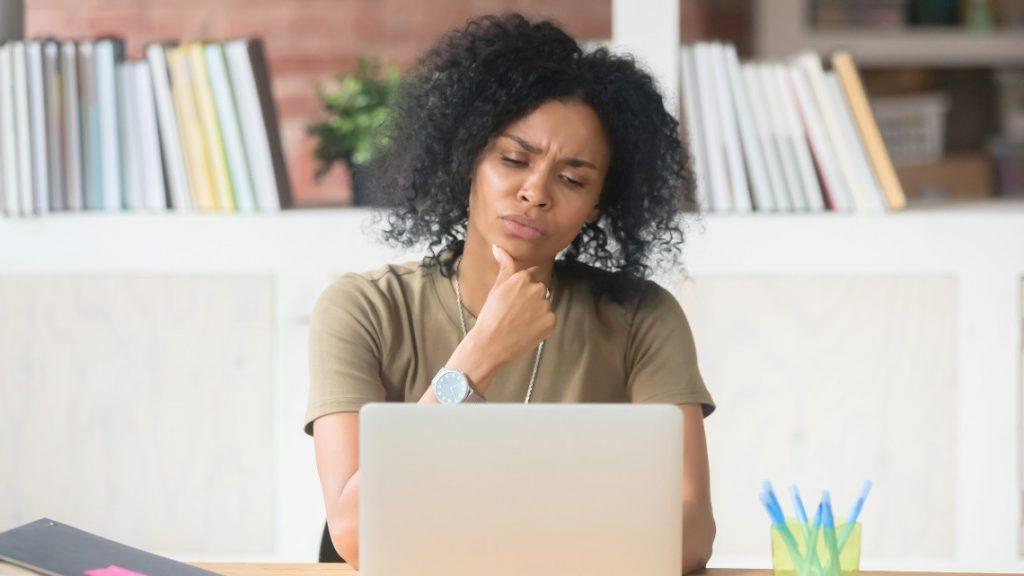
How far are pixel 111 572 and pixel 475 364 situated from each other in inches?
19.1

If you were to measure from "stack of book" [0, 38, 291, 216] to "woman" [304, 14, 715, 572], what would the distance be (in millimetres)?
675

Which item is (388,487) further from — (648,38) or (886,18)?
(886,18)

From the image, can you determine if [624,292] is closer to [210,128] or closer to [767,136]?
[767,136]

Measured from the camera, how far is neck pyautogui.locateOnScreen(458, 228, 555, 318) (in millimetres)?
1717

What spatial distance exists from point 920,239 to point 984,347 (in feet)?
0.76

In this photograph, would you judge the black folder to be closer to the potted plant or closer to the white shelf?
the white shelf

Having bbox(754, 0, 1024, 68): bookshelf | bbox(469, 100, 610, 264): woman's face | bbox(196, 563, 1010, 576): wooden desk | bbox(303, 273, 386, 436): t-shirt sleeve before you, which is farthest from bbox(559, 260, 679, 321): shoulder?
bbox(754, 0, 1024, 68): bookshelf

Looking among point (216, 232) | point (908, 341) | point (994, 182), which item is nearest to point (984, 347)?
point (908, 341)

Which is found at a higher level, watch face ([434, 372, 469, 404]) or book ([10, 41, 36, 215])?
book ([10, 41, 36, 215])

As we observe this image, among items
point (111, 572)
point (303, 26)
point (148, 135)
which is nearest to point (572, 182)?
point (111, 572)

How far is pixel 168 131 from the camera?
243cm

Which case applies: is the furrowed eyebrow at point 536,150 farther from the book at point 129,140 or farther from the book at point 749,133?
the book at point 129,140

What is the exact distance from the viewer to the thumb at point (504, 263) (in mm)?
1614

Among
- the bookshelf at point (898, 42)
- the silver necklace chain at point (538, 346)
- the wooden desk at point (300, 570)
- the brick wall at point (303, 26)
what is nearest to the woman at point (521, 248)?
the silver necklace chain at point (538, 346)
